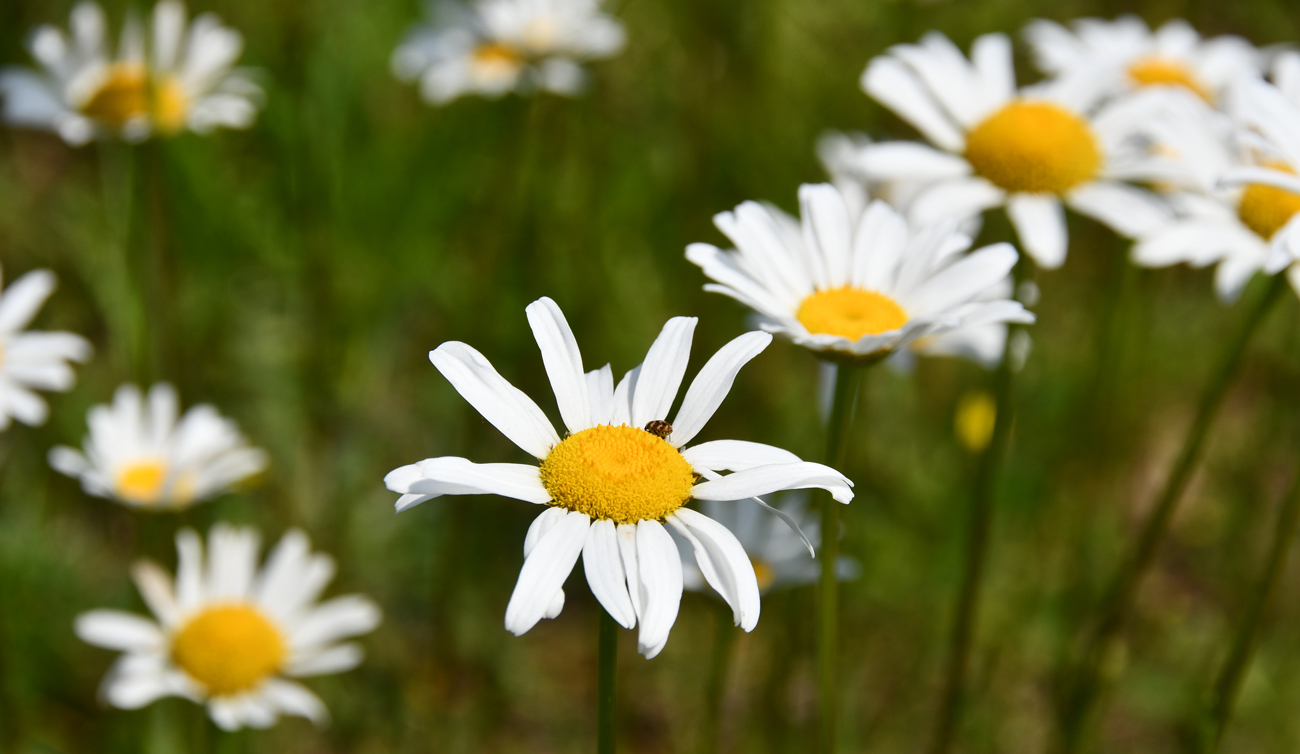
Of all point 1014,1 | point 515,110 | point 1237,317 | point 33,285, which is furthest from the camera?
point 1014,1

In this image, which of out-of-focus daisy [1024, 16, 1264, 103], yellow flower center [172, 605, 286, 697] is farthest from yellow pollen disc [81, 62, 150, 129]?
out-of-focus daisy [1024, 16, 1264, 103]

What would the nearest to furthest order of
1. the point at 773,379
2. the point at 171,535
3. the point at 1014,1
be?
the point at 171,535, the point at 773,379, the point at 1014,1

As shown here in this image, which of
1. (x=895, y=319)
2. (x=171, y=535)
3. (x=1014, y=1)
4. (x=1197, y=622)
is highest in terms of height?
(x=1014, y=1)

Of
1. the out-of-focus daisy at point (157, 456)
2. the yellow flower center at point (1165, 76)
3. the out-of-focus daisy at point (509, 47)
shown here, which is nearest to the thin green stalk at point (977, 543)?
the yellow flower center at point (1165, 76)

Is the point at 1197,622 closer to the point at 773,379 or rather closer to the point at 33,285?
the point at 773,379

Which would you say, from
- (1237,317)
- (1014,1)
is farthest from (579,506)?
(1014,1)

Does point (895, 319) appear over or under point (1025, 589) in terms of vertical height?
over
